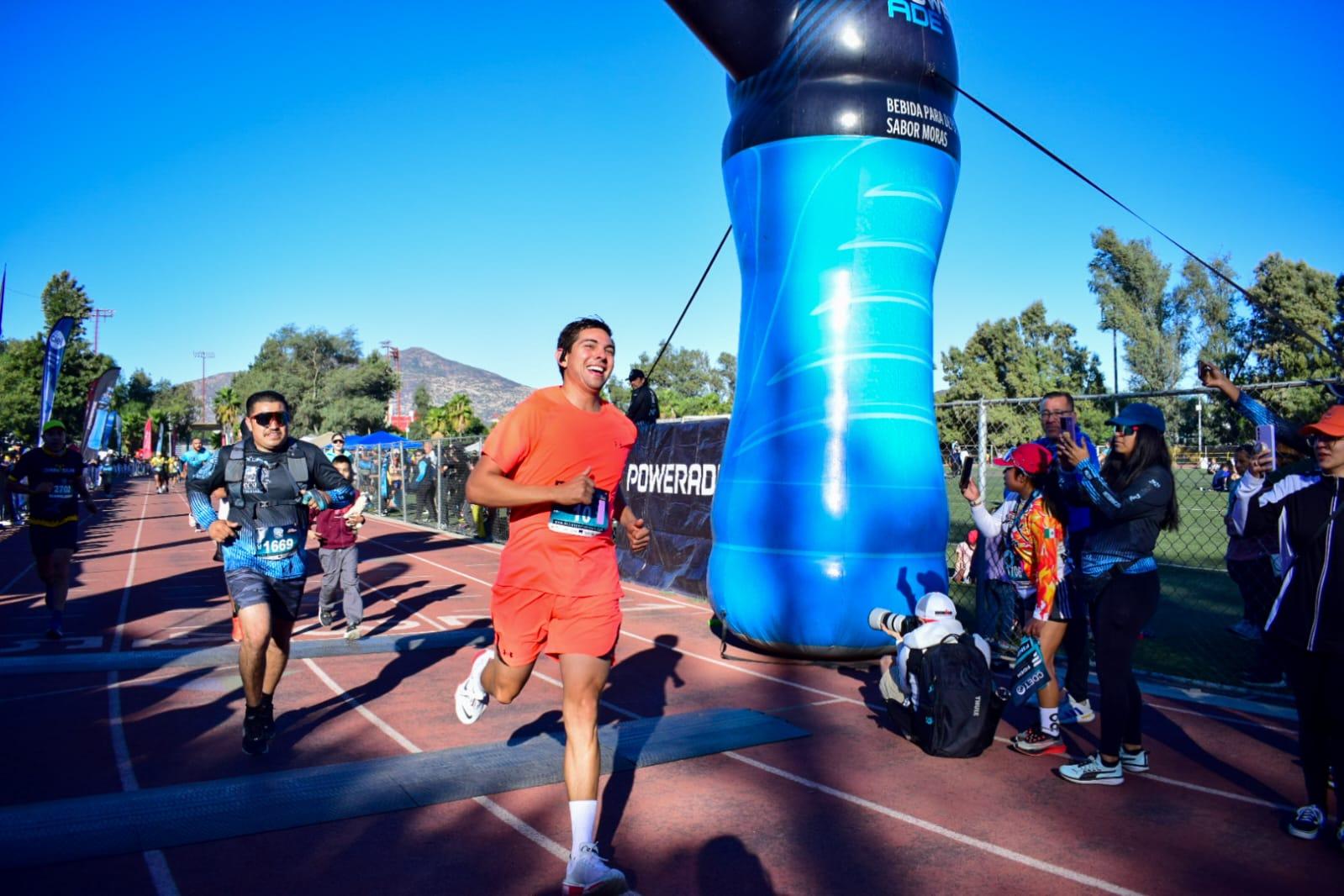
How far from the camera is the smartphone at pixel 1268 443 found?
473 centimetres

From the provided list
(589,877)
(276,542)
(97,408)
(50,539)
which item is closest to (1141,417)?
(589,877)

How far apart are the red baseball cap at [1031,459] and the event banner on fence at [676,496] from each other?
19.4 ft

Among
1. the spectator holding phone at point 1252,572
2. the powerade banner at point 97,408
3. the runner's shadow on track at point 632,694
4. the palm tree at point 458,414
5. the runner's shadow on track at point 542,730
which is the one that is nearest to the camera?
the runner's shadow on track at point 632,694

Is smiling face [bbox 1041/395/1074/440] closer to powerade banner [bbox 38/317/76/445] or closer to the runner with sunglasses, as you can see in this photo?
the runner with sunglasses

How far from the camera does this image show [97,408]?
88.2 ft

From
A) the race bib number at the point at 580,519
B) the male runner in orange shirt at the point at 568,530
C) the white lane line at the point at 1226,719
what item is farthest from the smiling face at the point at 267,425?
the white lane line at the point at 1226,719

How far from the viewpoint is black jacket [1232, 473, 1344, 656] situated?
4023 millimetres

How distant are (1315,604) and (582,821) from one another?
10.4 ft

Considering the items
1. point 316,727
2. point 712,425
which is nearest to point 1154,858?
point 316,727

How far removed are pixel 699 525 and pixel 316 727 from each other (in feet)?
22.5

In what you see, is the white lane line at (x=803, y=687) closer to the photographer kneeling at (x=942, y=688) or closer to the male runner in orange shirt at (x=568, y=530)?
the photographer kneeling at (x=942, y=688)

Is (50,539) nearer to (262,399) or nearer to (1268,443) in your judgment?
(262,399)

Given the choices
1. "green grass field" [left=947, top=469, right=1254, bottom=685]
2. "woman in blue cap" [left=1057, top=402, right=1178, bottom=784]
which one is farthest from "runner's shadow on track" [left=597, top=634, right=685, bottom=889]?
"green grass field" [left=947, top=469, right=1254, bottom=685]

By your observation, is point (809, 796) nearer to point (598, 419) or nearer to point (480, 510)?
point (598, 419)
